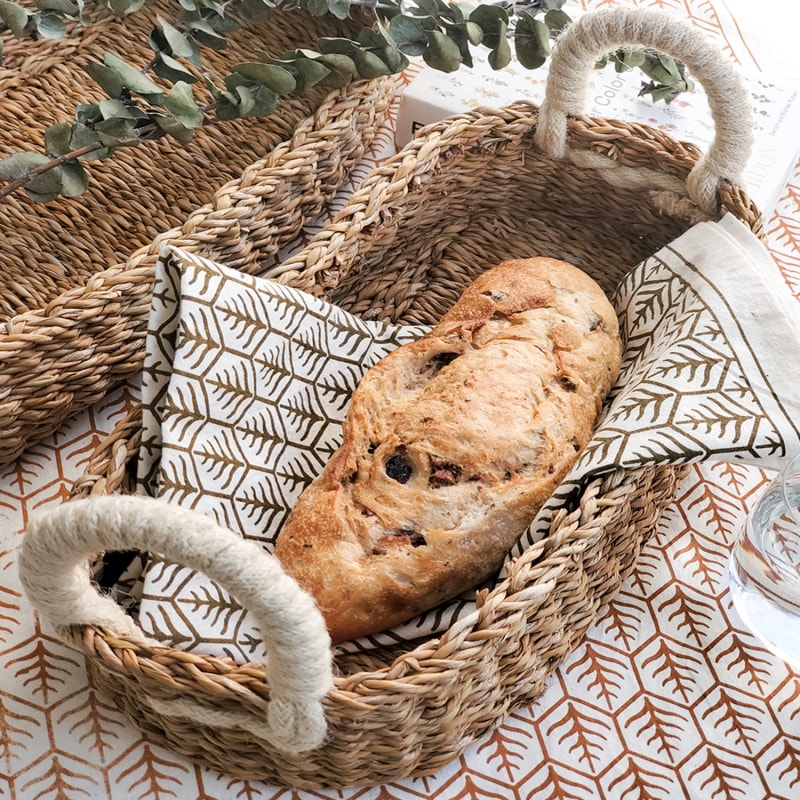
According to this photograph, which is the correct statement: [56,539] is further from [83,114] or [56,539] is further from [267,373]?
[83,114]

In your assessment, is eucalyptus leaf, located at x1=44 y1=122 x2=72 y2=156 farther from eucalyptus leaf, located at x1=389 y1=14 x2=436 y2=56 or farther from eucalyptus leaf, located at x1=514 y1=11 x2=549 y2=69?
eucalyptus leaf, located at x1=514 y1=11 x2=549 y2=69

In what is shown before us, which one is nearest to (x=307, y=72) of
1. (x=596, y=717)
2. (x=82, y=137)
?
(x=82, y=137)

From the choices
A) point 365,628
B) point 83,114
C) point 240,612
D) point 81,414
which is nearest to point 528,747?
point 365,628

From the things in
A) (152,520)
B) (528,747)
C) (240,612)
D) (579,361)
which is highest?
(152,520)

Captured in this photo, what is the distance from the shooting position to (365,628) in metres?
0.91

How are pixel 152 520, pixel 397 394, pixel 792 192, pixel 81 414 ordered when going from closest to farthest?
pixel 152 520 < pixel 397 394 < pixel 81 414 < pixel 792 192

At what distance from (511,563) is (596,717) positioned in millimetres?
210

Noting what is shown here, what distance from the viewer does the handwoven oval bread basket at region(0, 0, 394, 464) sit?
3.44 ft

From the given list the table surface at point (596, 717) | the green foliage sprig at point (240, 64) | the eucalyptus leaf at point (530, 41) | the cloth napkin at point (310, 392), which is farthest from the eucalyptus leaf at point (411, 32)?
the table surface at point (596, 717)

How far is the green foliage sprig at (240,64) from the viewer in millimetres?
1123

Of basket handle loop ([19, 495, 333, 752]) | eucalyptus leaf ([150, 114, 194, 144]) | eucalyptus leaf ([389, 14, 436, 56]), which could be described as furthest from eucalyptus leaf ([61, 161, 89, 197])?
basket handle loop ([19, 495, 333, 752])

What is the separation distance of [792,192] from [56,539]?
1.18m

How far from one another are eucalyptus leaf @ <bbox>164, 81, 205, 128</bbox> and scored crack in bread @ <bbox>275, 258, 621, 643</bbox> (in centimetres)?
36

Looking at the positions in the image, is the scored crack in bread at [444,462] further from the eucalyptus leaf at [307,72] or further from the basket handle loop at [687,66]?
the eucalyptus leaf at [307,72]
